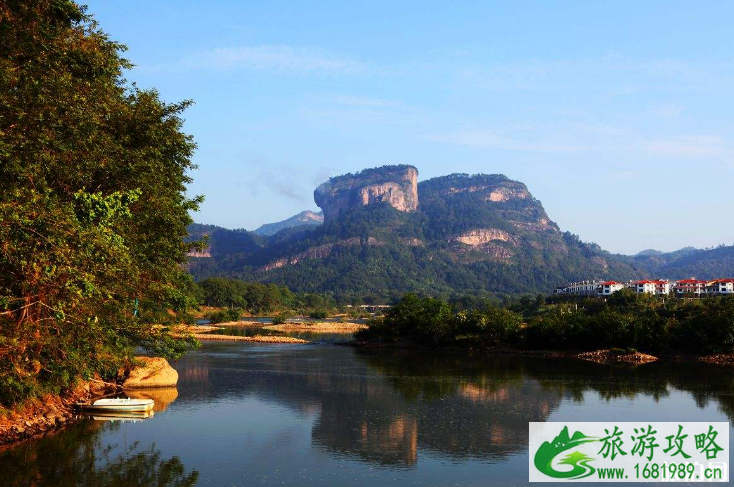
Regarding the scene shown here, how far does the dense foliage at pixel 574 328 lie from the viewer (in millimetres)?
59594

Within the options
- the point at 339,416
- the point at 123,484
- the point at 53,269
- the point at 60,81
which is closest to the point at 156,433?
the point at 123,484

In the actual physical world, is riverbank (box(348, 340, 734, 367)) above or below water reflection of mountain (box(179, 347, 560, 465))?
below

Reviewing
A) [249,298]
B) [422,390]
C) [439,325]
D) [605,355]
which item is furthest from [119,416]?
[249,298]

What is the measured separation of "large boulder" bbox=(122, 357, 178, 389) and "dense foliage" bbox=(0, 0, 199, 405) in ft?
23.4

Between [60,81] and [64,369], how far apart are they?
11692mm

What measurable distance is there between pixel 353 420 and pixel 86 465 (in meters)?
13.1

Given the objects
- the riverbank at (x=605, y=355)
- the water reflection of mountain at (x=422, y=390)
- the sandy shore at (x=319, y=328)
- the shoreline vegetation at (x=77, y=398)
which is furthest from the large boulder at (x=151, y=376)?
the sandy shore at (x=319, y=328)

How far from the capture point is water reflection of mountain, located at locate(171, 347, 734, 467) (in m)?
27.0

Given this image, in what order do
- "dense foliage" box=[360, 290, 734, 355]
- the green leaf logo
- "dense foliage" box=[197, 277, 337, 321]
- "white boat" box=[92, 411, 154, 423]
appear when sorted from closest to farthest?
the green leaf logo < "white boat" box=[92, 411, 154, 423] < "dense foliage" box=[360, 290, 734, 355] < "dense foliage" box=[197, 277, 337, 321]

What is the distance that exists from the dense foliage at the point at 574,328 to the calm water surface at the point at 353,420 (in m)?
5.75

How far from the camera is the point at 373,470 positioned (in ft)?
74.2

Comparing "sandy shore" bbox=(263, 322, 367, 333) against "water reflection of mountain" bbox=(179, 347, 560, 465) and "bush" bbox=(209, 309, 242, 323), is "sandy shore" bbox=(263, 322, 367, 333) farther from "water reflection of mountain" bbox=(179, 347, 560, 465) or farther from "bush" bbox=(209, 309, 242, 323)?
"water reflection of mountain" bbox=(179, 347, 560, 465)

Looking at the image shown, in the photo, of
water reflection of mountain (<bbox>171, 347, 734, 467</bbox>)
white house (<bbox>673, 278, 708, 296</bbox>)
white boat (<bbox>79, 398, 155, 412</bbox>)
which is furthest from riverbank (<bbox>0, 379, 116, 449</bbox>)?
white house (<bbox>673, 278, 708, 296</bbox>)

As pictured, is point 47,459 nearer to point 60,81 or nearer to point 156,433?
point 156,433
